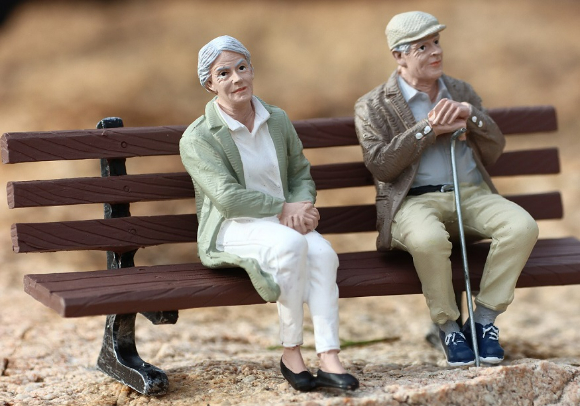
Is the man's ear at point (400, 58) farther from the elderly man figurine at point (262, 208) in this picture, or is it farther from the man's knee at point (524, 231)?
the man's knee at point (524, 231)

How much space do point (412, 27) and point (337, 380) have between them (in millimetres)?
1783

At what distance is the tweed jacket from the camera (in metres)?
4.63

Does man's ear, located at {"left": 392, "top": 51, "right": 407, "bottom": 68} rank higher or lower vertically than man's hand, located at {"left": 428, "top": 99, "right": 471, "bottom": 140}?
higher

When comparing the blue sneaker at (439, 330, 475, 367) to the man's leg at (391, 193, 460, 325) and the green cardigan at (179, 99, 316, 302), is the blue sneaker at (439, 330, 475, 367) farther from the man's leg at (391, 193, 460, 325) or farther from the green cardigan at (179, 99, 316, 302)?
the green cardigan at (179, 99, 316, 302)

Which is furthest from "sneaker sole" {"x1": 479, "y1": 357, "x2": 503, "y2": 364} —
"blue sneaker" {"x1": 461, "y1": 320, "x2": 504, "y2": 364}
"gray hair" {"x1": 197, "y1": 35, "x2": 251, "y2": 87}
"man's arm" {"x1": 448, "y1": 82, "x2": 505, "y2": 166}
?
"gray hair" {"x1": 197, "y1": 35, "x2": 251, "y2": 87}

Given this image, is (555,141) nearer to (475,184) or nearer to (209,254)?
(475,184)

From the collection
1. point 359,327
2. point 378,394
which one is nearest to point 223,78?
point 378,394

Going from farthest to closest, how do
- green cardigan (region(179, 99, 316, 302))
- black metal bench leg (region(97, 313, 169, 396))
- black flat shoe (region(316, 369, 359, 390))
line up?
black metal bench leg (region(97, 313, 169, 396)), green cardigan (region(179, 99, 316, 302)), black flat shoe (region(316, 369, 359, 390))

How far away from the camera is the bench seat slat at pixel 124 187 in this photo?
15.3 ft

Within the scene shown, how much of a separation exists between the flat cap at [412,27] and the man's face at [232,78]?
823 millimetres

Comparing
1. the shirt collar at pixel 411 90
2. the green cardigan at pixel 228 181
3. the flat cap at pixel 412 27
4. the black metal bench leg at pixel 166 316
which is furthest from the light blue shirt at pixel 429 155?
the black metal bench leg at pixel 166 316

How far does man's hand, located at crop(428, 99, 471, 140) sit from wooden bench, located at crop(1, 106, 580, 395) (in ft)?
2.19

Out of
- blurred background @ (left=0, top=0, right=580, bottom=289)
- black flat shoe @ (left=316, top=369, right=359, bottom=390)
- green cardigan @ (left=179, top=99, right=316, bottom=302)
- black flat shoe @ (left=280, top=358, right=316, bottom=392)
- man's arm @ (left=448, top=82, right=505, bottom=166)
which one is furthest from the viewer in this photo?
blurred background @ (left=0, top=0, right=580, bottom=289)

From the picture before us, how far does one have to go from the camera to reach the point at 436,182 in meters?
4.86
